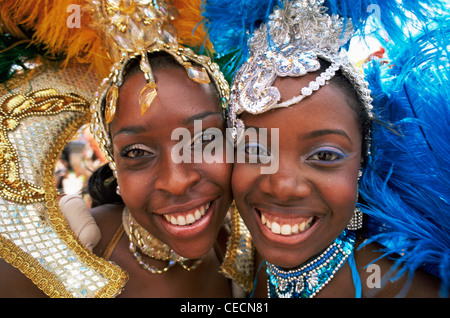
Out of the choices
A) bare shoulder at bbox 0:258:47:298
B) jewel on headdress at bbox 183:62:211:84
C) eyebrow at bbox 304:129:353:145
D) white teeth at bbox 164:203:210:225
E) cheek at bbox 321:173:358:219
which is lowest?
bare shoulder at bbox 0:258:47:298

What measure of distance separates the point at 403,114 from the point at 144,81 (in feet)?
3.65

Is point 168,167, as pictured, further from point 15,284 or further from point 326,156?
point 15,284

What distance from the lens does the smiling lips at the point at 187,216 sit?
1.63 meters

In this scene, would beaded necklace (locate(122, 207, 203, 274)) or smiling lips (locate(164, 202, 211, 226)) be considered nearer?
smiling lips (locate(164, 202, 211, 226))

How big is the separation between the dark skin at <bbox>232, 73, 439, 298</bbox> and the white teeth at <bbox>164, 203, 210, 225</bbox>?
21cm

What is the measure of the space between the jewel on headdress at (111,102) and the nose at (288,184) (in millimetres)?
759

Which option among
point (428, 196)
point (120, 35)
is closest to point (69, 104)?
point (120, 35)

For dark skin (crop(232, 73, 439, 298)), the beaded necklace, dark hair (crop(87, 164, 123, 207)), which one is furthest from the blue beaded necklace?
dark hair (crop(87, 164, 123, 207))

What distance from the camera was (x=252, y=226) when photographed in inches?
61.9

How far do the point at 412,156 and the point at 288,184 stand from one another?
0.57 meters

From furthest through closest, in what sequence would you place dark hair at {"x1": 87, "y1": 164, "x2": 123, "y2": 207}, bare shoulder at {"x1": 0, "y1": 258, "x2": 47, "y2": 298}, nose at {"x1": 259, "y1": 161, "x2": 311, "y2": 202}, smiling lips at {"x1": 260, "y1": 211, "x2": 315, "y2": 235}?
dark hair at {"x1": 87, "y1": 164, "x2": 123, "y2": 207}, bare shoulder at {"x1": 0, "y1": 258, "x2": 47, "y2": 298}, smiling lips at {"x1": 260, "y1": 211, "x2": 315, "y2": 235}, nose at {"x1": 259, "y1": 161, "x2": 311, "y2": 202}

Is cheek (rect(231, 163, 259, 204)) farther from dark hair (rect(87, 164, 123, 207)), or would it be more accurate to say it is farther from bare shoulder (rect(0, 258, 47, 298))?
bare shoulder (rect(0, 258, 47, 298))

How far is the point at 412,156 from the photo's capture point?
5.01 feet

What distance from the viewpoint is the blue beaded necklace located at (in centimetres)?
162
